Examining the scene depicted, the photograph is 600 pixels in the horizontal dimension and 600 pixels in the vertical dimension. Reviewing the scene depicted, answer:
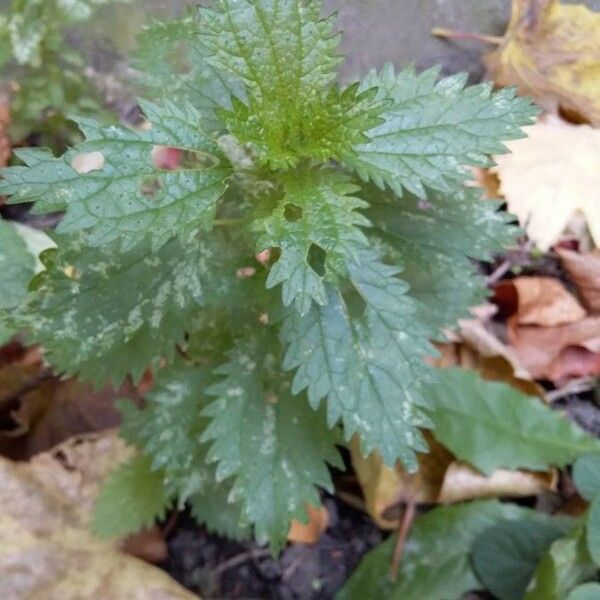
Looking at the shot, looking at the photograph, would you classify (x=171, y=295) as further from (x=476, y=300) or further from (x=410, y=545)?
(x=410, y=545)

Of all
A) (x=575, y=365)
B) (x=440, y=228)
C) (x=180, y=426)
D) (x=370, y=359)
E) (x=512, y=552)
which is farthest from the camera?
(x=575, y=365)

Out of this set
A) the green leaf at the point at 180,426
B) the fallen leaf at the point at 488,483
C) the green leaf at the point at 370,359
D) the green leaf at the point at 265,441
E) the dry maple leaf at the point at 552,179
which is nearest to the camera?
the green leaf at the point at 370,359

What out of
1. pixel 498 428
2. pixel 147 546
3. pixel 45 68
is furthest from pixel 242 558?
pixel 45 68

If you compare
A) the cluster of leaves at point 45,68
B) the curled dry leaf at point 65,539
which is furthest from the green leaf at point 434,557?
the cluster of leaves at point 45,68

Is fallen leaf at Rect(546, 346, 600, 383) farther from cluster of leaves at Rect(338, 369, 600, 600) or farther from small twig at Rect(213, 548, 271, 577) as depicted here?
small twig at Rect(213, 548, 271, 577)

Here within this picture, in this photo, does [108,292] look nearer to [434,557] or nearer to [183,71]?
[183,71]

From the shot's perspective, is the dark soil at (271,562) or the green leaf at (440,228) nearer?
the green leaf at (440,228)

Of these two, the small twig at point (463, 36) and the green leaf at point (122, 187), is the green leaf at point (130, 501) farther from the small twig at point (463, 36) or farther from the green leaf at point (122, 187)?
the small twig at point (463, 36)
